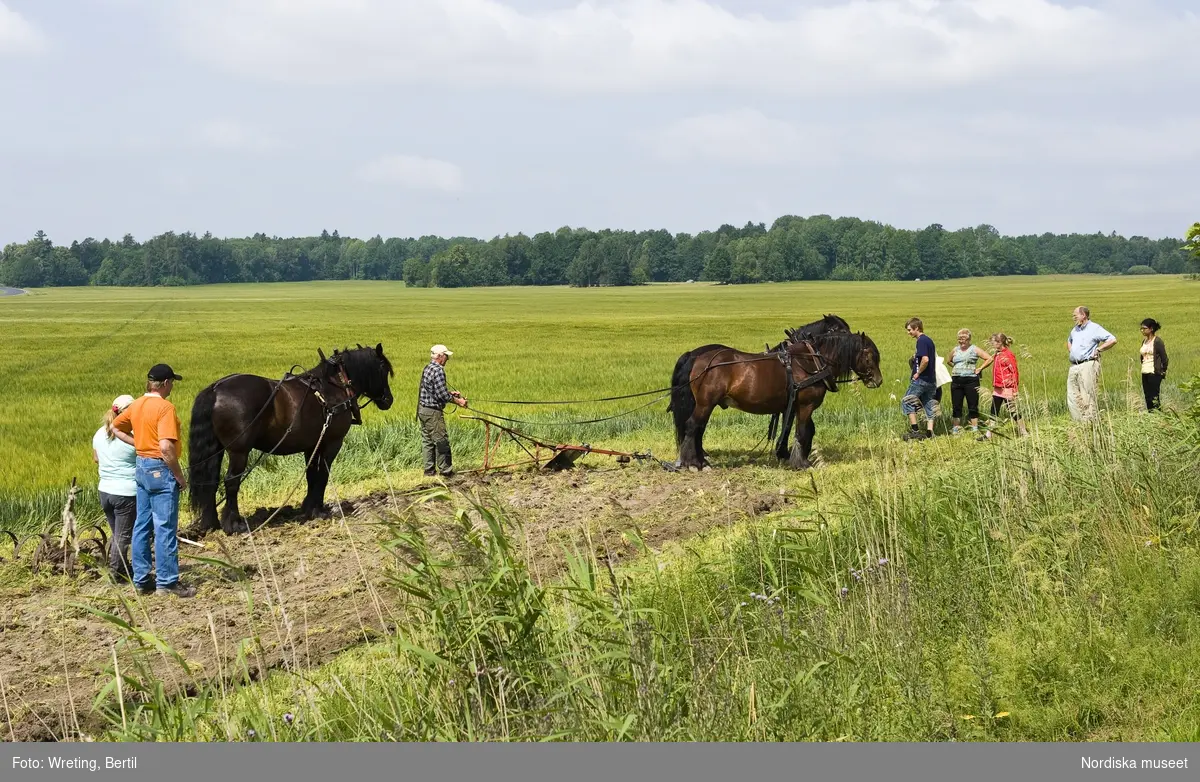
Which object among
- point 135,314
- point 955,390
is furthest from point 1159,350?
point 135,314

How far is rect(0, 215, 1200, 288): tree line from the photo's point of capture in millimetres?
153500

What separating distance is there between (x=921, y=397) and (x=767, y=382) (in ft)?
12.9

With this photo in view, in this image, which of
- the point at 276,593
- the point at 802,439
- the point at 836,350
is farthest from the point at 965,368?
the point at 276,593

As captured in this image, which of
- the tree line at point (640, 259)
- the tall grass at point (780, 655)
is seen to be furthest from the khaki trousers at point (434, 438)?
the tree line at point (640, 259)

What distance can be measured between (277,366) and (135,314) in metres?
48.6

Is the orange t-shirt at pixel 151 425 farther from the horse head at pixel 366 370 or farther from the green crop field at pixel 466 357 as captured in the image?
the horse head at pixel 366 370

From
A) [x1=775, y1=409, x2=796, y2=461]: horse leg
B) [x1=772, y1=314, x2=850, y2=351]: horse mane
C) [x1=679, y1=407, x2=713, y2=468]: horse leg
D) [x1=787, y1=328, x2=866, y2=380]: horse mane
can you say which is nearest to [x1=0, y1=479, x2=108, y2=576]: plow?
Answer: [x1=679, y1=407, x2=713, y2=468]: horse leg

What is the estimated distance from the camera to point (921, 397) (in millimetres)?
Answer: 16297

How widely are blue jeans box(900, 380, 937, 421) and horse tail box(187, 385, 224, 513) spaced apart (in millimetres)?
9863

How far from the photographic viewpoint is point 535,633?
5.20 meters

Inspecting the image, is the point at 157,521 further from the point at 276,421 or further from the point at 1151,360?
the point at 1151,360

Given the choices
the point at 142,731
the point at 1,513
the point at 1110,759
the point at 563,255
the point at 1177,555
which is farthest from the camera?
the point at 563,255

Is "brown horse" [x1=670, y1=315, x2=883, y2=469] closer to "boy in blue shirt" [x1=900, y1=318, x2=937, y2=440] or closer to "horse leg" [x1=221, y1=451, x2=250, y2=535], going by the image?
"boy in blue shirt" [x1=900, y1=318, x2=937, y2=440]

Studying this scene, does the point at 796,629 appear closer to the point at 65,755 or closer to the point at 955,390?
the point at 65,755
